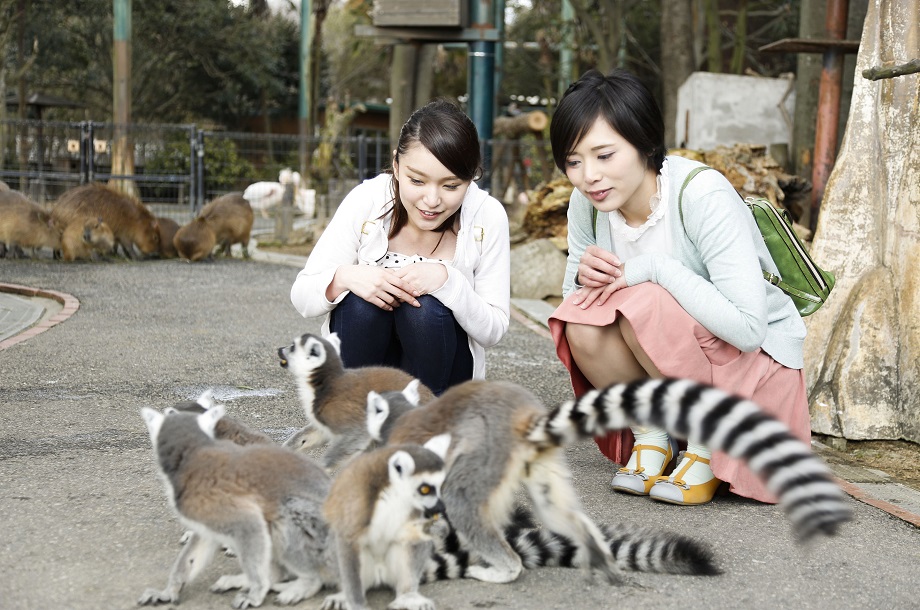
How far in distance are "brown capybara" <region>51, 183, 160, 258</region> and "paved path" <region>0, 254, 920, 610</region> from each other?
4.90 metres

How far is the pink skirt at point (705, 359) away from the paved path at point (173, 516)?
21 centimetres

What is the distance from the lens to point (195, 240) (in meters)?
12.6

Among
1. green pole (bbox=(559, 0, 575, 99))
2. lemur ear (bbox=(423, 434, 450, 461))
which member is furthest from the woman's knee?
green pole (bbox=(559, 0, 575, 99))

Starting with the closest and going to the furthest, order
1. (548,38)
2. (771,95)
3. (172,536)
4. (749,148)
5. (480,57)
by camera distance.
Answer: (172,536) → (749,148) → (771,95) → (480,57) → (548,38)

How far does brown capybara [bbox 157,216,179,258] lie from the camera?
42.2 feet

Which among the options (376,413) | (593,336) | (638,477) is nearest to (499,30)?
(593,336)

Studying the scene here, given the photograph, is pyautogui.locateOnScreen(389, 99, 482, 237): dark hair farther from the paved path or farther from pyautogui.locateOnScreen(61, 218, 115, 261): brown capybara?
pyautogui.locateOnScreen(61, 218, 115, 261): brown capybara

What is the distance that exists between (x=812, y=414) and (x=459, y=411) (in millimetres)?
2658

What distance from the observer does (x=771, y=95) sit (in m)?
11.4

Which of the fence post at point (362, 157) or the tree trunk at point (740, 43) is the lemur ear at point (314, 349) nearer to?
the fence post at point (362, 157)

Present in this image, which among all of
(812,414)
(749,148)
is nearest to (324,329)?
(812,414)

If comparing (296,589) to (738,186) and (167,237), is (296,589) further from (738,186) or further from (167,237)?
(167,237)

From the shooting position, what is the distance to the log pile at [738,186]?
908 centimetres

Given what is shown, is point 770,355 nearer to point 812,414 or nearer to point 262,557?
point 812,414
